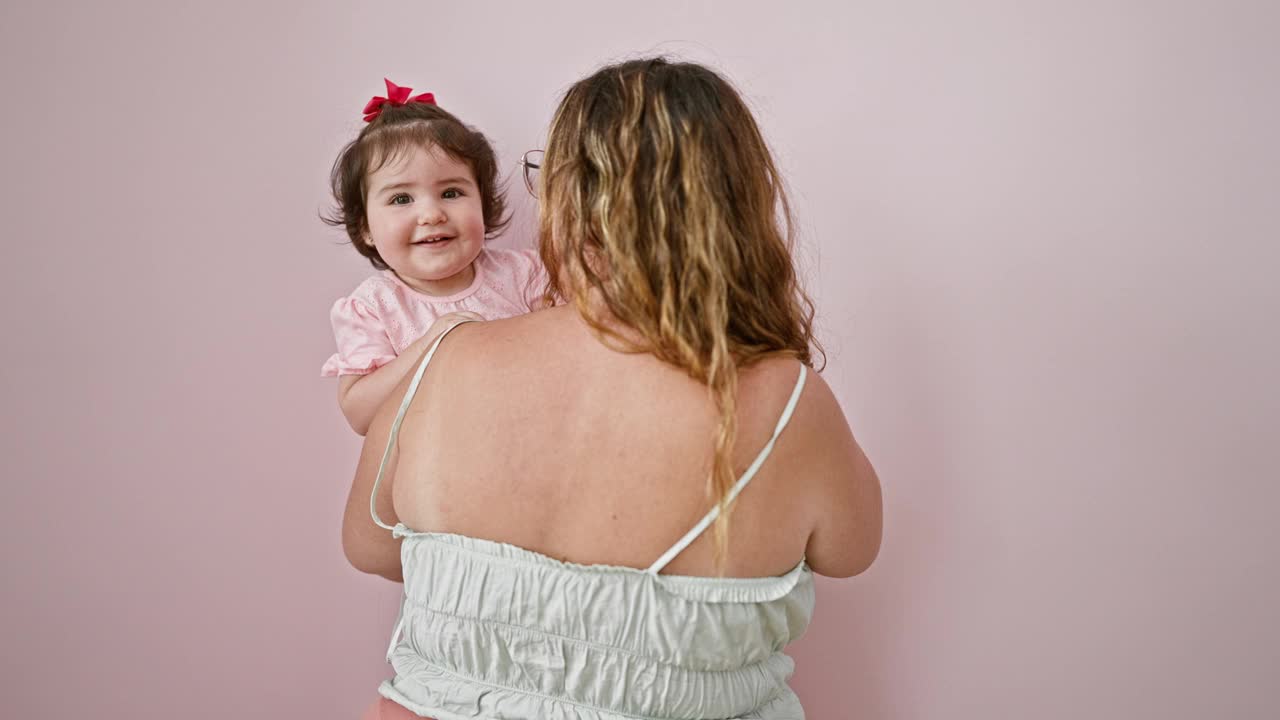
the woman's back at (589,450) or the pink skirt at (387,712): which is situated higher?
the woman's back at (589,450)

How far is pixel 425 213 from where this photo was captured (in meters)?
1.62

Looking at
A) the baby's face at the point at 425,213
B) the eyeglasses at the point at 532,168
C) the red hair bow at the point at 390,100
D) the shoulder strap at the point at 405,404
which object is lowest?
the shoulder strap at the point at 405,404

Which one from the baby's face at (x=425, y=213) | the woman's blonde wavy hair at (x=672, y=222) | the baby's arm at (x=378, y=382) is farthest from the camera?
the baby's face at (x=425, y=213)

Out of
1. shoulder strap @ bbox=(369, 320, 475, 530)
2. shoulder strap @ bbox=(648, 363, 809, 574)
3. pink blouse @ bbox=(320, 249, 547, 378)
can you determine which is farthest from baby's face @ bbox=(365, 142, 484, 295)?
shoulder strap @ bbox=(648, 363, 809, 574)

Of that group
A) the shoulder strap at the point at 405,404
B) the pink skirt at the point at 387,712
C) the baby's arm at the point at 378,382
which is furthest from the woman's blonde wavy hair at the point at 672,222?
the pink skirt at the point at 387,712

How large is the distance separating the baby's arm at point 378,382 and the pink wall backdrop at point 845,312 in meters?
0.28

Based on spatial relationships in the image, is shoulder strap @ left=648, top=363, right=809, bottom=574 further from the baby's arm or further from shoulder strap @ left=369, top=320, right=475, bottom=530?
the baby's arm

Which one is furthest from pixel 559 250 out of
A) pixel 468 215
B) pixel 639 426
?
pixel 468 215

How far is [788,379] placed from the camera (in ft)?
4.17

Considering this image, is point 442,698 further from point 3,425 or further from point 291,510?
point 3,425

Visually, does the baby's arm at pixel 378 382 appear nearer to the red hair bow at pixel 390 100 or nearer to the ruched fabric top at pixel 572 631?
the ruched fabric top at pixel 572 631

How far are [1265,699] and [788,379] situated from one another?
4.25 feet

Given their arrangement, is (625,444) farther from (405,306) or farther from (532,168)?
(532,168)

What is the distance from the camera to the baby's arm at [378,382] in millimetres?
1513
